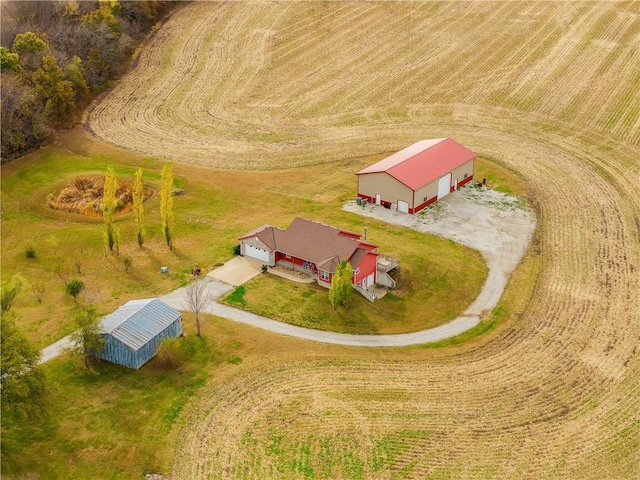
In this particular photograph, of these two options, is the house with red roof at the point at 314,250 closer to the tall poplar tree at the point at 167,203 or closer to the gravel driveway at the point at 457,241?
the gravel driveway at the point at 457,241

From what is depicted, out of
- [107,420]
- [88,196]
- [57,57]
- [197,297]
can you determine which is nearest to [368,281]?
[197,297]

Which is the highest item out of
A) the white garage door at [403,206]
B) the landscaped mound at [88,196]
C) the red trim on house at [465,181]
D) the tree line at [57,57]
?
the tree line at [57,57]

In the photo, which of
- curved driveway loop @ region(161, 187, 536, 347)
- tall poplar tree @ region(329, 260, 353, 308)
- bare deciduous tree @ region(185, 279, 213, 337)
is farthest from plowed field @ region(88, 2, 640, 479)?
bare deciduous tree @ region(185, 279, 213, 337)

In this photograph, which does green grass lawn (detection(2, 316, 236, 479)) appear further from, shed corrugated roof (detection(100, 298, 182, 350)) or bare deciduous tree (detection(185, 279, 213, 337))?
bare deciduous tree (detection(185, 279, 213, 337))

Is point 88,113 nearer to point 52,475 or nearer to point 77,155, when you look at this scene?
point 77,155


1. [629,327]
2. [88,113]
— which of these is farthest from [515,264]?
[88,113]

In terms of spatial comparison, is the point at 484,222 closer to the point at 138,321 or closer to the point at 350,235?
the point at 350,235

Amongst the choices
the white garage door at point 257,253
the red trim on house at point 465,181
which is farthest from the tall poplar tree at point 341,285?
the red trim on house at point 465,181
